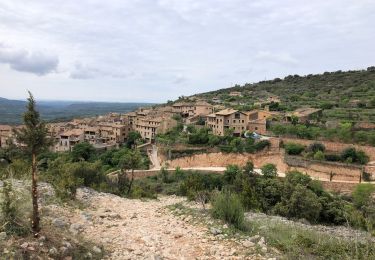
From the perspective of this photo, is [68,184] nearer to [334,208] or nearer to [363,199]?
[334,208]

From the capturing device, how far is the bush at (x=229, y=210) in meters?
10.4

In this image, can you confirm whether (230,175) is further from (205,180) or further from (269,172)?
(269,172)

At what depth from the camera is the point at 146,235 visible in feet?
31.9

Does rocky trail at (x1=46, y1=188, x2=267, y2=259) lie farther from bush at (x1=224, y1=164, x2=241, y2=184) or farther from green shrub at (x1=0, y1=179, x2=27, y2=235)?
bush at (x1=224, y1=164, x2=241, y2=184)

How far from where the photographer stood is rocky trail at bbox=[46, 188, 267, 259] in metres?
8.37

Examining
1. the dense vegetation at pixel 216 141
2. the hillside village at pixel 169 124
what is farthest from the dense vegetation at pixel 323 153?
the hillside village at pixel 169 124

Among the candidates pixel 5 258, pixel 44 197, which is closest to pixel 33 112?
pixel 5 258

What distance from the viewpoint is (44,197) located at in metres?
12.3

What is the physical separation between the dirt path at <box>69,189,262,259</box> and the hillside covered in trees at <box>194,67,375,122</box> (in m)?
38.4

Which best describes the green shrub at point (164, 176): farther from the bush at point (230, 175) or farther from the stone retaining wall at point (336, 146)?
the stone retaining wall at point (336, 146)

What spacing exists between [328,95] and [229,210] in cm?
6089

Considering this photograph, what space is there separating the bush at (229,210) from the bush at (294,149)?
101ft

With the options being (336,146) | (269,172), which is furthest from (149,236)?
(336,146)

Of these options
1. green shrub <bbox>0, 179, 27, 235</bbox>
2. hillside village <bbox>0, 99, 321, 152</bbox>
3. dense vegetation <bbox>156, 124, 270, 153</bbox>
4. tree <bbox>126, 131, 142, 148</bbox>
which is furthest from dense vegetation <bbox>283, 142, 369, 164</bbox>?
green shrub <bbox>0, 179, 27, 235</bbox>
